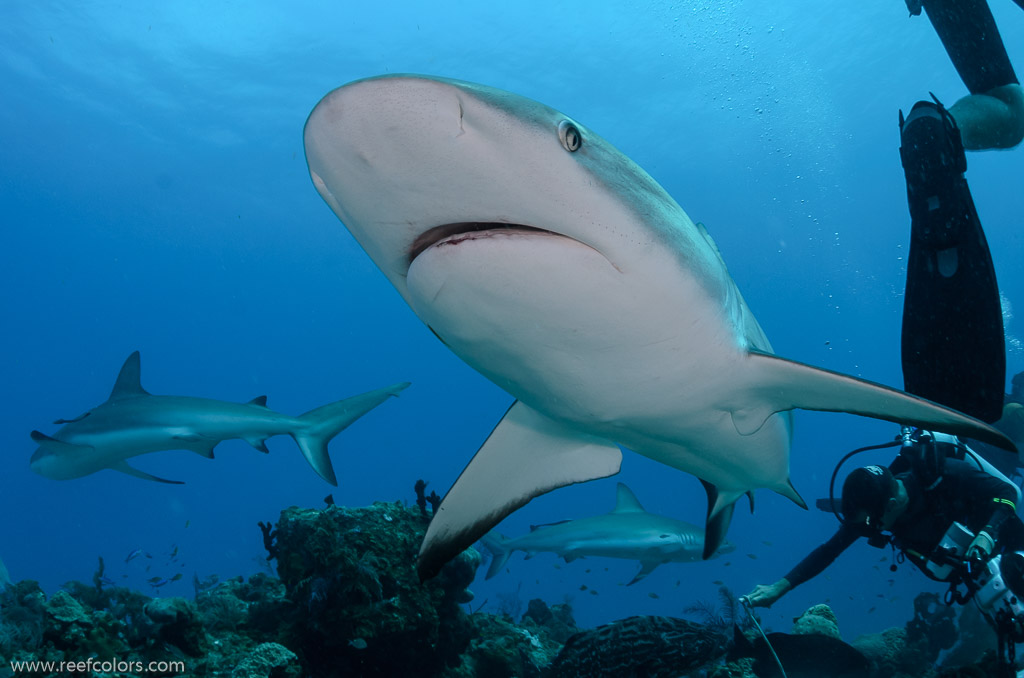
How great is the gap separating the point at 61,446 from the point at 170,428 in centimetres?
207

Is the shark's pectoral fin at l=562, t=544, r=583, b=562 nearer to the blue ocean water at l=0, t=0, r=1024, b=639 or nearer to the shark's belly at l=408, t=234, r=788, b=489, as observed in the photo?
the blue ocean water at l=0, t=0, r=1024, b=639

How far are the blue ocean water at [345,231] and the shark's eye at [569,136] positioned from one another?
12456 mm

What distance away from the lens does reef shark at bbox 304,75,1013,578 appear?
128 cm

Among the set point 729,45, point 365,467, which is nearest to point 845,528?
point 729,45

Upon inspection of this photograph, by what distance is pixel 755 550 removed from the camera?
70.9 m

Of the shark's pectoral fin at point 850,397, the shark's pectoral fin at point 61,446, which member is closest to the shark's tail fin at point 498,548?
the shark's pectoral fin at point 61,446

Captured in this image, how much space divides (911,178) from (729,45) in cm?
3558

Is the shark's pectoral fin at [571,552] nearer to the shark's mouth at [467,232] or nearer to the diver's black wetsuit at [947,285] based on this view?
the diver's black wetsuit at [947,285]

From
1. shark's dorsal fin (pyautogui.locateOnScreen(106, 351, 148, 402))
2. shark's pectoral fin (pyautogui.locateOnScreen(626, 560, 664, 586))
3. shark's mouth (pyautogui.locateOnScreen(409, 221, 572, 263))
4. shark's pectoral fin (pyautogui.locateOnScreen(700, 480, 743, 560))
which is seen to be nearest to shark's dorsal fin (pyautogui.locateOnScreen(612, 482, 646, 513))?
shark's pectoral fin (pyautogui.locateOnScreen(626, 560, 664, 586))

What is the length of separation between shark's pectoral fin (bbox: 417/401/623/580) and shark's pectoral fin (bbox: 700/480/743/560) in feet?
5.25

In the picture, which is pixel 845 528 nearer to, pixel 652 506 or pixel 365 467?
pixel 652 506

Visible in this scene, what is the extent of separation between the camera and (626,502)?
11625 millimetres

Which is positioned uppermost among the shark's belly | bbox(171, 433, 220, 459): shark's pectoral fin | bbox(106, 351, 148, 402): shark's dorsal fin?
bbox(106, 351, 148, 402): shark's dorsal fin

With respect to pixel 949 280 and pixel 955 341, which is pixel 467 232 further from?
pixel 955 341
